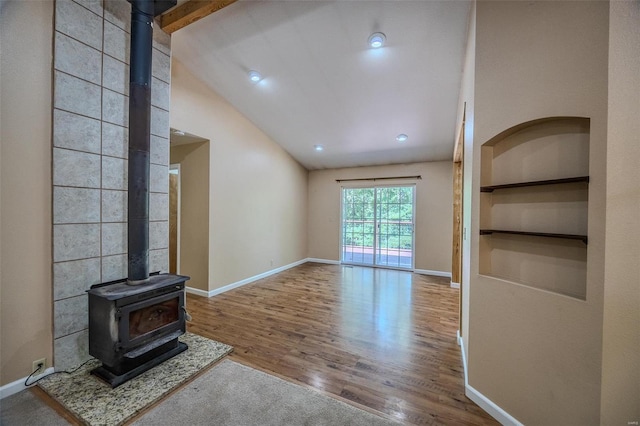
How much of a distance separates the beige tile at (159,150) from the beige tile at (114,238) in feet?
2.34

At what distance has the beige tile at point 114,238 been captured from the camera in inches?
87.4

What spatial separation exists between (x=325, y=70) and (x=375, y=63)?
1.98ft

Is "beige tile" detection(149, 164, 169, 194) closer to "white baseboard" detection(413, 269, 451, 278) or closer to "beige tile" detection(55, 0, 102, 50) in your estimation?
"beige tile" detection(55, 0, 102, 50)

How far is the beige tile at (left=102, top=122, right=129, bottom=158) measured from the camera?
2.21 meters

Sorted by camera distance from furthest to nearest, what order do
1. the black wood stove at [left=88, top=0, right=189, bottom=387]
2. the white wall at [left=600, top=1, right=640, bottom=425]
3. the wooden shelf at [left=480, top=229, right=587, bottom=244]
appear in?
1. the black wood stove at [left=88, top=0, right=189, bottom=387]
2. the wooden shelf at [left=480, top=229, right=587, bottom=244]
3. the white wall at [left=600, top=1, right=640, bottom=425]

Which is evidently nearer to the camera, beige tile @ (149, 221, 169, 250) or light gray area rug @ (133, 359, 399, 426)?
light gray area rug @ (133, 359, 399, 426)

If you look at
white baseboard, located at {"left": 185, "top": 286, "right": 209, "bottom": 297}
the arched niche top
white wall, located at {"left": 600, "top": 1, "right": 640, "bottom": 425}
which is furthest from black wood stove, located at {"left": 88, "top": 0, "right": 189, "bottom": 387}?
white wall, located at {"left": 600, "top": 1, "right": 640, "bottom": 425}

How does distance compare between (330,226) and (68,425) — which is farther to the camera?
(330,226)

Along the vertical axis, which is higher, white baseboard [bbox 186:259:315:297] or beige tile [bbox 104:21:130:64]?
beige tile [bbox 104:21:130:64]

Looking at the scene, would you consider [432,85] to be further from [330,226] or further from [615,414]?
[330,226]

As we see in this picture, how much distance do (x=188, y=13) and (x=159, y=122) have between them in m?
1.07

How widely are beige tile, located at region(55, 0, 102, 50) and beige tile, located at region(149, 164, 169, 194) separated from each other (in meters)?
1.07

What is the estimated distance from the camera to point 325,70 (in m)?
3.12

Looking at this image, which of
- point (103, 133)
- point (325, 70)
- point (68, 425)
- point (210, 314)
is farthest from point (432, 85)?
point (68, 425)
